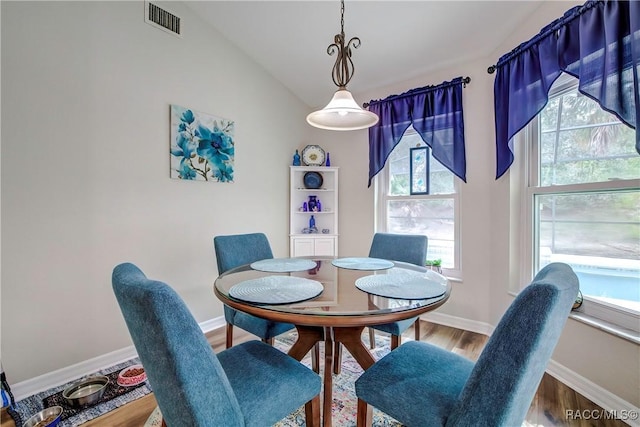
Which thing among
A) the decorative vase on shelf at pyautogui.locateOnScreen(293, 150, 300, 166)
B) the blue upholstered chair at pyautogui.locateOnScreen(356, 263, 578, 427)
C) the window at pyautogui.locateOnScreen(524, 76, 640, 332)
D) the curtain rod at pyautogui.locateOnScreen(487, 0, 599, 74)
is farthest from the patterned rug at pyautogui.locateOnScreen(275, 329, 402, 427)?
the curtain rod at pyautogui.locateOnScreen(487, 0, 599, 74)

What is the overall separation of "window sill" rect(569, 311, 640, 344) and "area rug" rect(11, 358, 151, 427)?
2.69 meters

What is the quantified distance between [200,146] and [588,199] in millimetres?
2944

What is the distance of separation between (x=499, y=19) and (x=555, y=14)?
375 mm

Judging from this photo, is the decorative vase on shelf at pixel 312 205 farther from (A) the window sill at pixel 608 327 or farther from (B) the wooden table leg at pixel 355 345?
(A) the window sill at pixel 608 327

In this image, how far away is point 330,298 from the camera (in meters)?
1.22

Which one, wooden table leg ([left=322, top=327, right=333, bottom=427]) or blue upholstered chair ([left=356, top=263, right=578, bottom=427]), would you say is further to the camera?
wooden table leg ([left=322, top=327, right=333, bottom=427])

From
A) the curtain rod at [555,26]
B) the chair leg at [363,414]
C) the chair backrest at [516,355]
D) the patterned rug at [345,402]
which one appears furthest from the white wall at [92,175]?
the curtain rod at [555,26]

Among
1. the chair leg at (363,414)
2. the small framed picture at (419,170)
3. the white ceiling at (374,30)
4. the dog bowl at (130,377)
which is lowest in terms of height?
the dog bowl at (130,377)

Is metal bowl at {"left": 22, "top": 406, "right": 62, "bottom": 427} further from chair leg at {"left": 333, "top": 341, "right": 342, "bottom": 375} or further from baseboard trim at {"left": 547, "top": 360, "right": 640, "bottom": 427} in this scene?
baseboard trim at {"left": 547, "top": 360, "right": 640, "bottom": 427}

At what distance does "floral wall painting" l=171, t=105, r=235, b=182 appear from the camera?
7.95 ft

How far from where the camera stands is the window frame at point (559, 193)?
1554mm

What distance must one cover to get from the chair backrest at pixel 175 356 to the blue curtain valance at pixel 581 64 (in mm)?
2038

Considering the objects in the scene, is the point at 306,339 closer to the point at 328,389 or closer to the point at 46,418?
the point at 328,389

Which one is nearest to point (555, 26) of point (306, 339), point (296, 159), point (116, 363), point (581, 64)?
point (581, 64)
